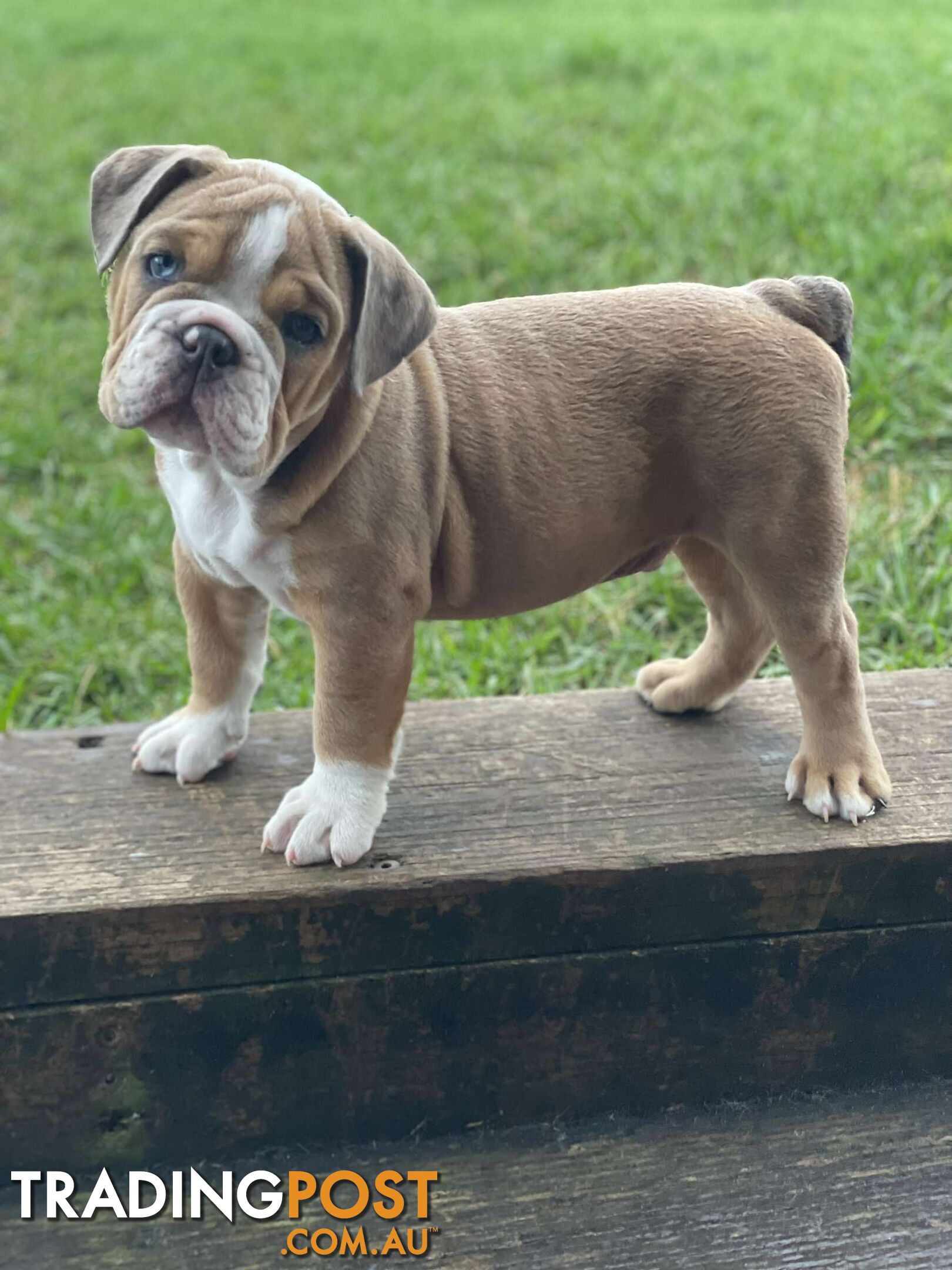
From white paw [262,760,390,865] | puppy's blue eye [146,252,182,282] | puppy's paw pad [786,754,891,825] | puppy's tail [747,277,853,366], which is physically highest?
puppy's blue eye [146,252,182,282]

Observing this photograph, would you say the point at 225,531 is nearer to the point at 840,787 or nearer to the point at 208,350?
the point at 208,350

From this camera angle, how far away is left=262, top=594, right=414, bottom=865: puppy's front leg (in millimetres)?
2266

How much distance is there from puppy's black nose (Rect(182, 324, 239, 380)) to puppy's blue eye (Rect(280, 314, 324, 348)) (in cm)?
12

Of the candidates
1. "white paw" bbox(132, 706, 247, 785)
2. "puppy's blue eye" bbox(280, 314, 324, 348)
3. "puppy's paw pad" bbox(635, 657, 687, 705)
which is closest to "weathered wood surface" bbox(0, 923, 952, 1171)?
"white paw" bbox(132, 706, 247, 785)

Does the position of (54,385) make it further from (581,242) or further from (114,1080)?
(114,1080)

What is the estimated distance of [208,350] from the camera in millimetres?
1959

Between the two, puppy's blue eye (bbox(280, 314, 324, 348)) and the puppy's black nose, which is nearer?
the puppy's black nose

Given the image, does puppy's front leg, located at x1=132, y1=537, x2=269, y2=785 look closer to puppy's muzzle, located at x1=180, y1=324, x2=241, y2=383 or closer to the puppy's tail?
puppy's muzzle, located at x1=180, y1=324, x2=241, y2=383

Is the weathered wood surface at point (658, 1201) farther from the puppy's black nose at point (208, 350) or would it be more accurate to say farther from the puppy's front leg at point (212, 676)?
the puppy's black nose at point (208, 350)

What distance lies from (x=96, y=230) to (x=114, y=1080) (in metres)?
1.48

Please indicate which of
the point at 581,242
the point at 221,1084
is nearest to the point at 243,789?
the point at 221,1084

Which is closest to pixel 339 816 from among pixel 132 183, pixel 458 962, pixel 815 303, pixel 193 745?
pixel 458 962

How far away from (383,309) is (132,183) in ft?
1.64

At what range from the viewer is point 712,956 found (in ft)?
7.90
